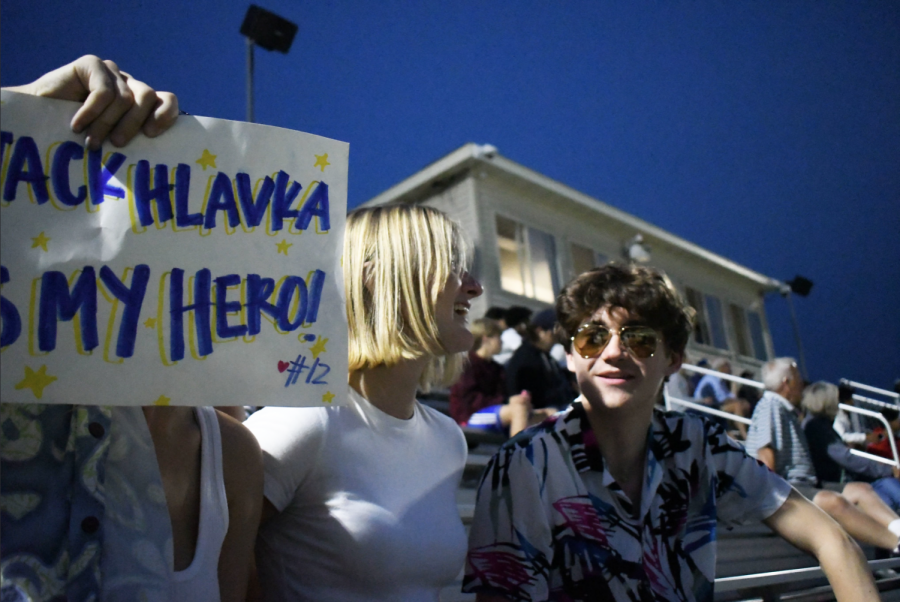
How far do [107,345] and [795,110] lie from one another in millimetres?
31844

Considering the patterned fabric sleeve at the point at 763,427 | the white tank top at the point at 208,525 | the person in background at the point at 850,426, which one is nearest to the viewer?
the white tank top at the point at 208,525

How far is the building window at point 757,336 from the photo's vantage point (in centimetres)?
2092

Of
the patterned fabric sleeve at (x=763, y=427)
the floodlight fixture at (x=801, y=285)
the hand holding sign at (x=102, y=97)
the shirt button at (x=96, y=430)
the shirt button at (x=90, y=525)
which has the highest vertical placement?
the floodlight fixture at (x=801, y=285)

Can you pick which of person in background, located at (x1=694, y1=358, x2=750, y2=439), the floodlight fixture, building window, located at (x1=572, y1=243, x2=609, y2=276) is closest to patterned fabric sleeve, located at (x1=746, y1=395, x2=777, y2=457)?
person in background, located at (x1=694, y1=358, x2=750, y2=439)

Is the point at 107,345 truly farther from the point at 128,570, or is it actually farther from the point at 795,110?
the point at 795,110

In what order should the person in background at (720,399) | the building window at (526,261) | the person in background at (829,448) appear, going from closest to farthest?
1. the person in background at (829,448)
2. the person in background at (720,399)
3. the building window at (526,261)

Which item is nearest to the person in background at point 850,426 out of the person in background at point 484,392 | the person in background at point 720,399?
the person in background at point 720,399

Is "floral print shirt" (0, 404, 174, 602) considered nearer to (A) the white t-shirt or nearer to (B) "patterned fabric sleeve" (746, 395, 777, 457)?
A: (A) the white t-shirt

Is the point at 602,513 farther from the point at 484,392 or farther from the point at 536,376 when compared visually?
the point at 484,392

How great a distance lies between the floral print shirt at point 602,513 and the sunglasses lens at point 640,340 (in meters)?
0.21

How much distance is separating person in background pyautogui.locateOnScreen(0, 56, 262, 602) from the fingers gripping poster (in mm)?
51

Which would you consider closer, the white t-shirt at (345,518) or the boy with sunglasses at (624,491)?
the white t-shirt at (345,518)

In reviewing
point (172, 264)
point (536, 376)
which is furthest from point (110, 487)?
point (536, 376)

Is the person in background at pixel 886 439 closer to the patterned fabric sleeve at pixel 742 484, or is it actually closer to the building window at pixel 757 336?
the patterned fabric sleeve at pixel 742 484
